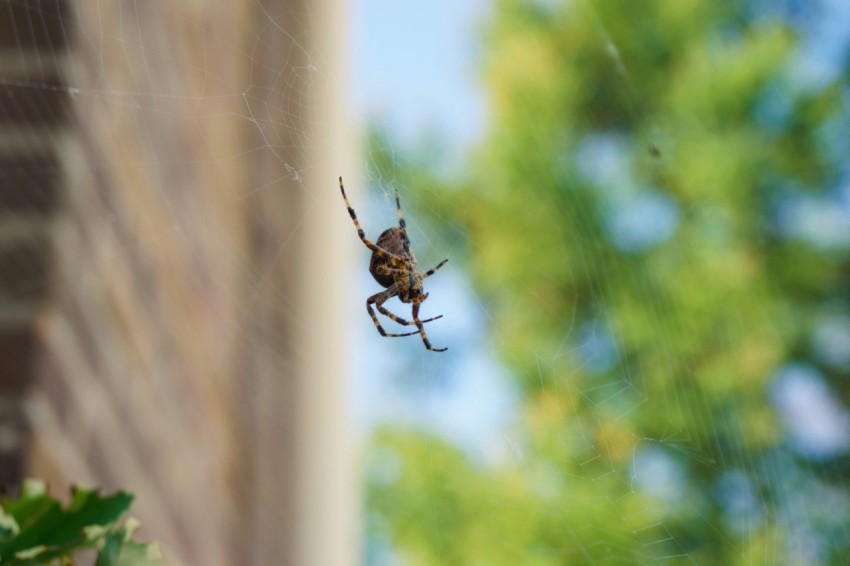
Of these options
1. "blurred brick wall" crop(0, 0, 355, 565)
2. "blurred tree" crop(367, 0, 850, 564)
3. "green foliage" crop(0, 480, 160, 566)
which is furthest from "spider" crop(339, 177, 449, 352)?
"blurred tree" crop(367, 0, 850, 564)

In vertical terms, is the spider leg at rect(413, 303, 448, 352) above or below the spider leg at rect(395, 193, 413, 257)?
below

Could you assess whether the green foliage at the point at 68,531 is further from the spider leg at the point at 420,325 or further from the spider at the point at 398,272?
the spider leg at the point at 420,325

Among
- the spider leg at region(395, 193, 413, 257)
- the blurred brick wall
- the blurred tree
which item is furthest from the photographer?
the blurred tree

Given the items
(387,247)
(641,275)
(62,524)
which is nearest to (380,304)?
(387,247)

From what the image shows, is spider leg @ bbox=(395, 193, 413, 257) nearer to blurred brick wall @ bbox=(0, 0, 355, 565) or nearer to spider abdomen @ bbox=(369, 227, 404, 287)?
spider abdomen @ bbox=(369, 227, 404, 287)

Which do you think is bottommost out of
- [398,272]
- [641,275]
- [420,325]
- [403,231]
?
[641,275]

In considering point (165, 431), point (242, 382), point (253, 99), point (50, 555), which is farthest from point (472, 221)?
point (50, 555)

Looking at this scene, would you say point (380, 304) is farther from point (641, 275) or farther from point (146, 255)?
point (641, 275)

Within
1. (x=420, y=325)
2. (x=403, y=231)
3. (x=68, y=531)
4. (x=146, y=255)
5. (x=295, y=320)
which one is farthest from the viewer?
(x=295, y=320)
